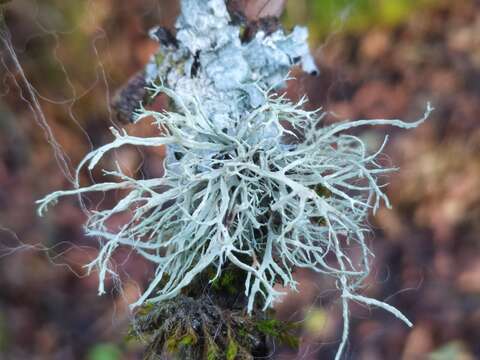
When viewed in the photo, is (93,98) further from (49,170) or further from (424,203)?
(424,203)

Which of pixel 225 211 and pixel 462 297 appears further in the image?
pixel 462 297

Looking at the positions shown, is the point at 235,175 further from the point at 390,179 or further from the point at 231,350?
the point at 390,179

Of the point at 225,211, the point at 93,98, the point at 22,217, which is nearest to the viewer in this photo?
the point at 225,211

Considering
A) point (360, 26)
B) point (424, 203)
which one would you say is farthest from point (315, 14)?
point (424, 203)

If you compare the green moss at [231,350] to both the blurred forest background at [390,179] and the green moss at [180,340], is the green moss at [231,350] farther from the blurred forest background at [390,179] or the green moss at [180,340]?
the blurred forest background at [390,179]

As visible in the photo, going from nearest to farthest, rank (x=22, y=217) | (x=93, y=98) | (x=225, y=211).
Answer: (x=225, y=211)
(x=93, y=98)
(x=22, y=217)

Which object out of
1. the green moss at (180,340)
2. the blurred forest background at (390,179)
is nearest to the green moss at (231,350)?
the green moss at (180,340)

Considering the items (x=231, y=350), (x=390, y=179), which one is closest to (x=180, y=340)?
(x=231, y=350)
